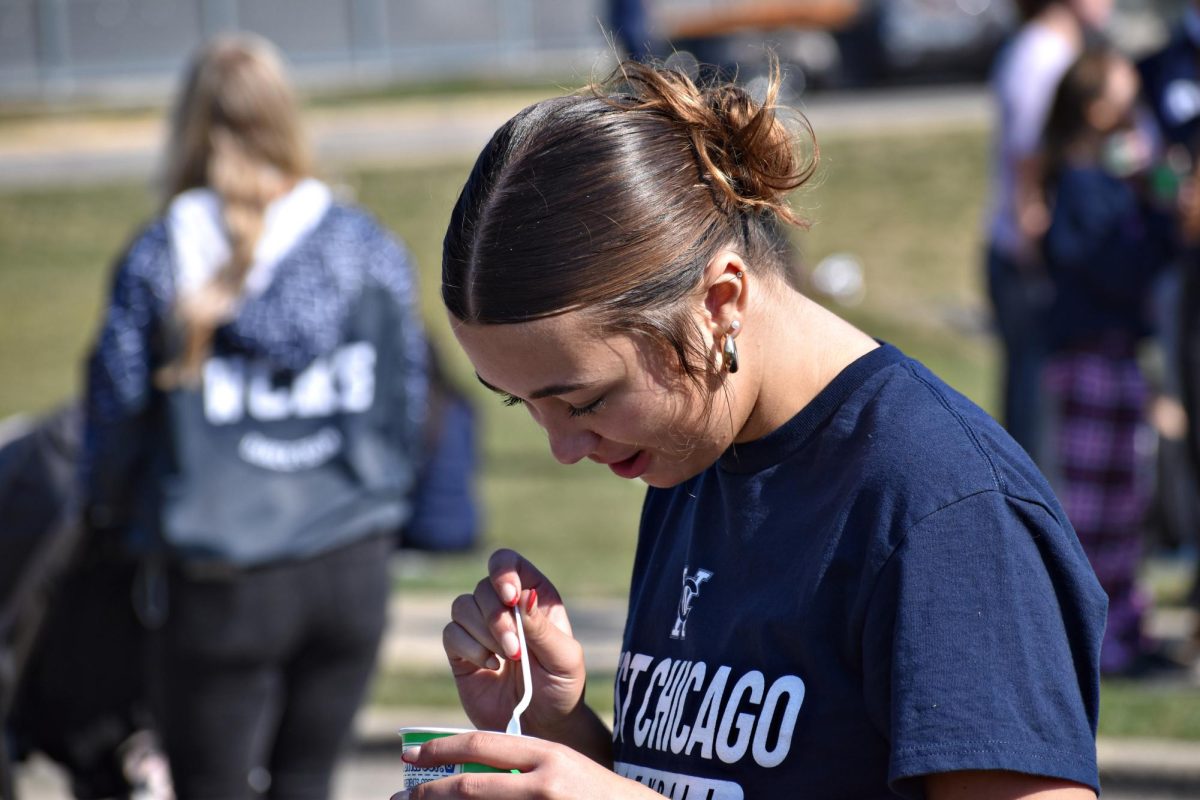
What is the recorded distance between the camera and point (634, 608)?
1.87 meters

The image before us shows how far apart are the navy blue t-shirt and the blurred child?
3.60 metres

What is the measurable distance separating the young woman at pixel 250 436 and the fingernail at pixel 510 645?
172 centimetres

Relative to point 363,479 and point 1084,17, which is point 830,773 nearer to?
point 363,479

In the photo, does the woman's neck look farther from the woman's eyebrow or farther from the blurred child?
the blurred child

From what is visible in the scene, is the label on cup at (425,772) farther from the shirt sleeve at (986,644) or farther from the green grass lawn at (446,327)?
the green grass lawn at (446,327)

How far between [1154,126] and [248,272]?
336 cm

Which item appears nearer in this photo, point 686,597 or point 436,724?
point 686,597

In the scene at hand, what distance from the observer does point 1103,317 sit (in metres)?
4.98

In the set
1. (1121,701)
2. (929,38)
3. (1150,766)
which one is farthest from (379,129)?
(1150,766)

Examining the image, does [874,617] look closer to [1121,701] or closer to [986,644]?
[986,644]

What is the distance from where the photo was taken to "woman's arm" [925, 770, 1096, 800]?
138cm

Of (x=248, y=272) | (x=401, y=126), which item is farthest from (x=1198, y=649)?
(x=401, y=126)

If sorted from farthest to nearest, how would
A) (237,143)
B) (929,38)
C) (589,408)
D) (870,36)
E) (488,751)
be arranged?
(870,36) < (929,38) < (237,143) < (589,408) < (488,751)

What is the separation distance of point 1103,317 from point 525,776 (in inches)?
156
